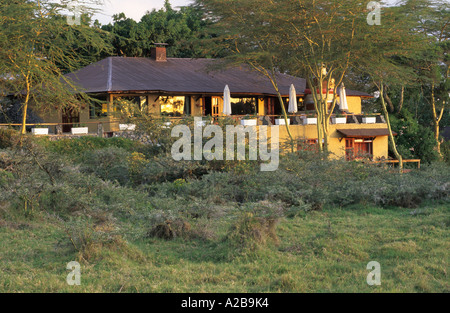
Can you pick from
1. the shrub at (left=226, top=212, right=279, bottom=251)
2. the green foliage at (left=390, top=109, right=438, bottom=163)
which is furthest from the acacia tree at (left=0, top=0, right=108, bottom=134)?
the green foliage at (left=390, top=109, right=438, bottom=163)

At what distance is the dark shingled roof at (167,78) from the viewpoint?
27.5 m

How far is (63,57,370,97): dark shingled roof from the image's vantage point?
90.2 ft

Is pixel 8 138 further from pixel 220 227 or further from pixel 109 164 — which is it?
pixel 220 227

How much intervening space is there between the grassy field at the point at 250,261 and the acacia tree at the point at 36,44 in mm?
7629

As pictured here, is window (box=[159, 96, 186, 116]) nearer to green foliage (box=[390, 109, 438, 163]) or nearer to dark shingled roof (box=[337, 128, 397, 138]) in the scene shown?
dark shingled roof (box=[337, 128, 397, 138])

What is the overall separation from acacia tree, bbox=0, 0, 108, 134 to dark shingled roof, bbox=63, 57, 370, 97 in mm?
7346

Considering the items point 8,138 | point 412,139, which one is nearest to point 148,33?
point 8,138

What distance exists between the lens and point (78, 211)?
10836 millimetres

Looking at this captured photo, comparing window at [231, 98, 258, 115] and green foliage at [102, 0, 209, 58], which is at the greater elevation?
green foliage at [102, 0, 209, 58]

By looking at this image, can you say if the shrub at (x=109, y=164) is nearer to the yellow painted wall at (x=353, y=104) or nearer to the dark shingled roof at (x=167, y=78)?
the dark shingled roof at (x=167, y=78)

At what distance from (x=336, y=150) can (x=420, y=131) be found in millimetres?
7841

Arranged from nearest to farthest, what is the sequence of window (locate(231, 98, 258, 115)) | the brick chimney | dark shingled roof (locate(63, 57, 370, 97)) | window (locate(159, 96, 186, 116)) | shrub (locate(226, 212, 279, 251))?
shrub (locate(226, 212, 279, 251)) → dark shingled roof (locate(63, 57, 370, 97)) → window (locate(159, 96, 186, 116)) → window (locate(231, 98, 258, 115)) → the brick chimney

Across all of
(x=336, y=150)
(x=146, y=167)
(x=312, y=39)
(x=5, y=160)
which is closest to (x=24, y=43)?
(x=5, y=160)

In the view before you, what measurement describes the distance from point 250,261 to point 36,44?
1331 centimetres
